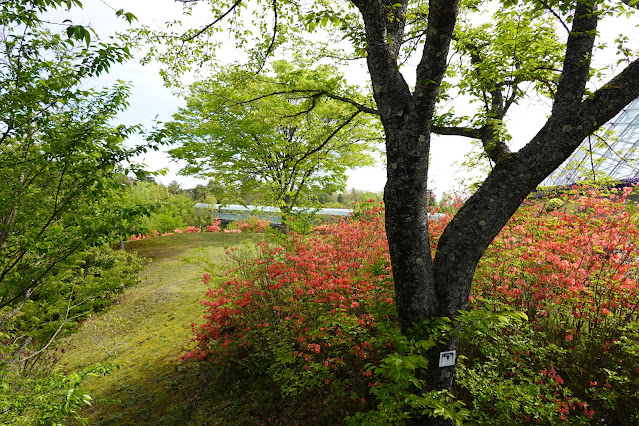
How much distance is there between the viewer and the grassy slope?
190 inches

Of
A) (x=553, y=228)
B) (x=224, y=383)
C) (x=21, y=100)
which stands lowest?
(x=224, y=383)

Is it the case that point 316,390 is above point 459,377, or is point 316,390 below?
below

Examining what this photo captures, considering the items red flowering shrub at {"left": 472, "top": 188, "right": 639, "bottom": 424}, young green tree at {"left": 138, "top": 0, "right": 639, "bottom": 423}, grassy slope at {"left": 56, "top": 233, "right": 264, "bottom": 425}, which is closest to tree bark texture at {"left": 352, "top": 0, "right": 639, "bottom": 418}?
young green tree at {"left": 138, "top": 0, "right": 639, "bottom": 423}

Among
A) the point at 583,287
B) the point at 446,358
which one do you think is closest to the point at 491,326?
the point at 446,358

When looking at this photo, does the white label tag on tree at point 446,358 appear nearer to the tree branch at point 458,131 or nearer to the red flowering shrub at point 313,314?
the red flowering shrub at point 313,314

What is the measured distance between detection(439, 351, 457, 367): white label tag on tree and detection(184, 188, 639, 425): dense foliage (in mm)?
202

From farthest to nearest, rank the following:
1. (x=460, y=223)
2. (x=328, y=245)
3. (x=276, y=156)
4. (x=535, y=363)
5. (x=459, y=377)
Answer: (x=276, y=156) < (x=328, y=245) < (x=535, y=363) < (x=459, y=377) < (x=460, y=223)

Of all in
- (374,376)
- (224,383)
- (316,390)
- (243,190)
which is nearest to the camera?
(374,376)

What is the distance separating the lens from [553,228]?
479 cm

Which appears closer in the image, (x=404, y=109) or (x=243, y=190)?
(x=404, y=109)

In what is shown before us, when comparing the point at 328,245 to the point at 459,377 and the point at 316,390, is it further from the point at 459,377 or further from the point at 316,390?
the point at 459,377

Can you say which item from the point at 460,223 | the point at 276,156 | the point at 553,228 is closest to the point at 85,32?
the point at 460,223

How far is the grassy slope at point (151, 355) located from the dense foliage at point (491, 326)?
0.82 metres

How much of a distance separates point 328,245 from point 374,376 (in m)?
2.58
